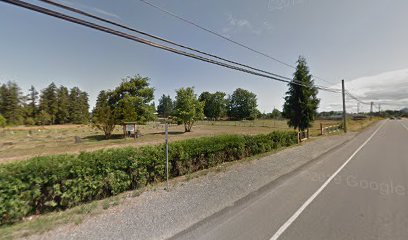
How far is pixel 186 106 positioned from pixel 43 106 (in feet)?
226

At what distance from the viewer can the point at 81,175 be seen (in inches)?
189

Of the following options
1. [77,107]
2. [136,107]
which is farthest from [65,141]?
[77,107]

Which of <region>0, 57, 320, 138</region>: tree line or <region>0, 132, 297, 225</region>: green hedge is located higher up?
<region>0, 57, 320, 138</region>: tree line

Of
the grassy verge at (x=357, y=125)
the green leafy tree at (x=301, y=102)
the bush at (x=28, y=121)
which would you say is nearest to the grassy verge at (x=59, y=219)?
the green leafy tree at (x=301, y=102)

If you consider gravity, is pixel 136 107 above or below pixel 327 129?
above

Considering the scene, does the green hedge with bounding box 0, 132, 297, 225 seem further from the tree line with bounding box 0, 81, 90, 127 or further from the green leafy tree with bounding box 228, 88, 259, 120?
the green leafy tree with bounding box 228, 88, 259, 120

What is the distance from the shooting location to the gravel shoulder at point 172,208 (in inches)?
138

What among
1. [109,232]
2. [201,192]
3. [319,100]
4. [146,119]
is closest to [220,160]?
[201,192]

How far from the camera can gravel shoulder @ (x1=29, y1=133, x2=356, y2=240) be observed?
11.5 ft

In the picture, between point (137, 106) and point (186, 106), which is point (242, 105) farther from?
point (137, 106)

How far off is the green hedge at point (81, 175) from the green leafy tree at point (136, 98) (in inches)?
1172

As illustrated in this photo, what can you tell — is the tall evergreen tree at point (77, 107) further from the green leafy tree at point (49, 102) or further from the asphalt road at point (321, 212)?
the asphalt road at point (321, 212)

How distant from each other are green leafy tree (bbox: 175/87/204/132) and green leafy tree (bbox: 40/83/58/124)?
2537 inches

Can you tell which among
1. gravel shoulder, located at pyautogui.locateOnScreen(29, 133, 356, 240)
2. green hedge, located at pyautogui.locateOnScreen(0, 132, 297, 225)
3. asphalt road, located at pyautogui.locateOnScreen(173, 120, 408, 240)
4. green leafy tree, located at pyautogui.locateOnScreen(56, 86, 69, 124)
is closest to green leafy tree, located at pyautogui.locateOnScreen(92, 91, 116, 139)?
green hedge, located at pyautogui.locateOnScreen(0, 132, 297, 225)
